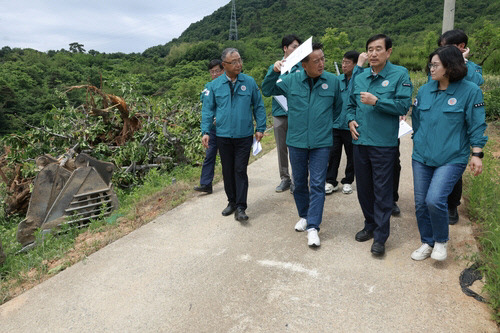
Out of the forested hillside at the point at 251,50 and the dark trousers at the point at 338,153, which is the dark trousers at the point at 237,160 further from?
the forested hillside at the point at 251,50

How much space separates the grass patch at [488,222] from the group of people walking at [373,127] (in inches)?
11.6

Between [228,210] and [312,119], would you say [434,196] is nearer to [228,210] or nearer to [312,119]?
[312,119]

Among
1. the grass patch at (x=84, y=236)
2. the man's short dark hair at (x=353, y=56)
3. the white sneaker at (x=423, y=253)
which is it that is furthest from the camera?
the man's short dark hair at (x=353, y=56)

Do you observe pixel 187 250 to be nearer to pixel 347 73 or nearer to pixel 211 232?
pixel 211 232

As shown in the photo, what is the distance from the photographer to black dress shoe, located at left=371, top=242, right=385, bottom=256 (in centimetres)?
322

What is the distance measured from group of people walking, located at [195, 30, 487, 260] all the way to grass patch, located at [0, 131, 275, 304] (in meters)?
1.15

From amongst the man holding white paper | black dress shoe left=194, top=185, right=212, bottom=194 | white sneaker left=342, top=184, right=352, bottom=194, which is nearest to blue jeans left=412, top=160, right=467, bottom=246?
white sneaker left=342, top=184, right=352, bottom=194

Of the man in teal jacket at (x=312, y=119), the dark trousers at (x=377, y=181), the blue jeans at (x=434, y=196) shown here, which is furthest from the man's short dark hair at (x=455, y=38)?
the blue jeans at (x=434, y=196)

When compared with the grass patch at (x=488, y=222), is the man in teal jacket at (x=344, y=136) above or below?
above

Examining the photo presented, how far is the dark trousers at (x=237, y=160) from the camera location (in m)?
4.18

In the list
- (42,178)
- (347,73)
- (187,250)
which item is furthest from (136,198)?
(347,73)

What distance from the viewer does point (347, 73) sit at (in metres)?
4.67

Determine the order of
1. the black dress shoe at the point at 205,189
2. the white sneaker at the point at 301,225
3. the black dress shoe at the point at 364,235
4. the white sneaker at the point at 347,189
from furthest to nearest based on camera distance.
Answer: the black dress shoe at the point at 205,189, the white sneaker at the point at 347,189, the white sneaker at the point at 301,225, the black dress shoe at the point at 364,235

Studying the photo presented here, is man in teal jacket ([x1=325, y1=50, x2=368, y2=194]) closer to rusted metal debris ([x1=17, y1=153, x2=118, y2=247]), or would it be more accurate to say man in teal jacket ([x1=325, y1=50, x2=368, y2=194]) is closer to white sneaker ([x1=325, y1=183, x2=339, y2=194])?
white sneaker ([x1=325, y1=183, x2=339, y2=194])
